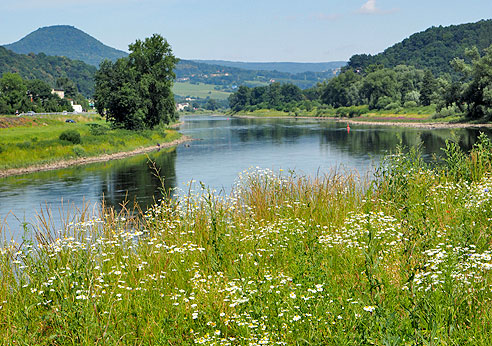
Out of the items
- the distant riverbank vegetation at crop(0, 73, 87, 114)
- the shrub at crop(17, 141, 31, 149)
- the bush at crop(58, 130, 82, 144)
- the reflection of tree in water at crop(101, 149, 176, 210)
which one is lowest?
the reflection of tree in water at crop(101, 149, 176, 210)

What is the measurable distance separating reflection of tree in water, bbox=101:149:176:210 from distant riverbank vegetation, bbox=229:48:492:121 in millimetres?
54658

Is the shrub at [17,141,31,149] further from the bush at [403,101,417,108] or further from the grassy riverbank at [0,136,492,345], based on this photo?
the bush at [403,101,417,108]

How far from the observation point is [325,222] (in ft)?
33.9

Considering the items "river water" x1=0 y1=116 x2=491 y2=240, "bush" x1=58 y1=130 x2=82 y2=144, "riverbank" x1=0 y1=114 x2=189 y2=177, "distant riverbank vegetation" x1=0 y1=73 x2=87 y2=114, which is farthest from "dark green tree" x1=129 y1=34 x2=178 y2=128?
"distant riverbank vegetation" x1=0 y1=73 x2=87 y2=114

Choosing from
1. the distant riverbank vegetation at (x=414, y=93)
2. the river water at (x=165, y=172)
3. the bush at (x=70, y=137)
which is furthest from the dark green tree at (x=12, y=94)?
the distant riverbank vegetation at (x=414, y=93)

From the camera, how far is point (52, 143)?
5544 cm

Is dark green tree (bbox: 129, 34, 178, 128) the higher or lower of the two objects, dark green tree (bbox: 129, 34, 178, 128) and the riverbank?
the higher

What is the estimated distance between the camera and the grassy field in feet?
167

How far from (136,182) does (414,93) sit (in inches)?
4098

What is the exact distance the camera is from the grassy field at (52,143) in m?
50.9

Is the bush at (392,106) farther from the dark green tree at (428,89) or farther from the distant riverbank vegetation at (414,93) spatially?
the dark green tree at (428,89)

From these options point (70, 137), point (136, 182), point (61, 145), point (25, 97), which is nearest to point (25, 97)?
point (25, 97)

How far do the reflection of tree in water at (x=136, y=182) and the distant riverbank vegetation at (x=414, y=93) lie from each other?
179 ft

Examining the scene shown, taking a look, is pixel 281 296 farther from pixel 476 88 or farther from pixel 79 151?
pixel 476 88
